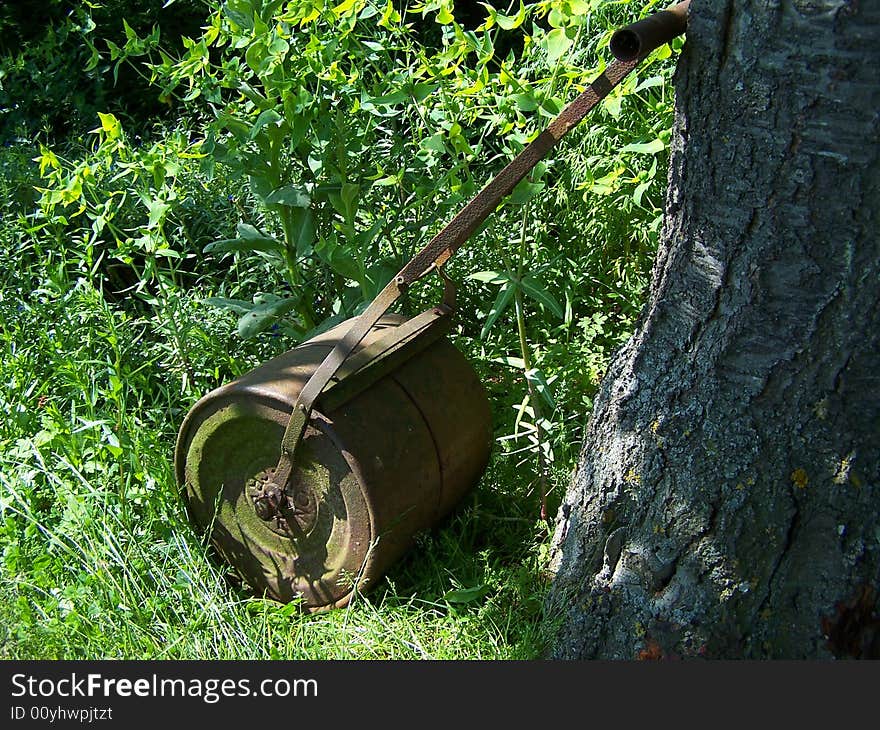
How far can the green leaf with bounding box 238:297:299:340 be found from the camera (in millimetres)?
3109

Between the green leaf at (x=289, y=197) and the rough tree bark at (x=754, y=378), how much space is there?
112 cm

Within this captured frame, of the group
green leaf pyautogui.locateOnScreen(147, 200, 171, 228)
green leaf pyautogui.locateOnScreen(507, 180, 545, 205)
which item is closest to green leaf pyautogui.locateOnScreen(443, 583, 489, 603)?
green leaf pyautogui.locateOnScreen(507, 180, 545, 205)

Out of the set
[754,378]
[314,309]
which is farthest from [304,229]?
[754,378]

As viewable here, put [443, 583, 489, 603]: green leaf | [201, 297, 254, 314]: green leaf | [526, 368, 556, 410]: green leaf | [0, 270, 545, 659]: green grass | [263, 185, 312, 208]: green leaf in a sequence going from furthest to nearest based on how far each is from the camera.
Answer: [201, 297, 254, 314]: green leaf → [263, 185, 312, 208]: green leaf → [526, 368, 556, 410]: green leaf → [443, 583, 489, 603]: green leaf → [0, 270, 545, 659]: green grass

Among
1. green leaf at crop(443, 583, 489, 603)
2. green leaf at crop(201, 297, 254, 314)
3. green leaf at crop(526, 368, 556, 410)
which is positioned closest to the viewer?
green leaf at crop(443, 583, 489, 603)

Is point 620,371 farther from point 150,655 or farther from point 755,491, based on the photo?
point 150,655

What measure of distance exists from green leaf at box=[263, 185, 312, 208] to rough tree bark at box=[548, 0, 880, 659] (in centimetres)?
112

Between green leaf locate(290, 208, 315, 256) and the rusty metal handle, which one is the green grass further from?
the rusty metal handle

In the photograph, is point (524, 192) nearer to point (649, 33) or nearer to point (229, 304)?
point (649, 33)

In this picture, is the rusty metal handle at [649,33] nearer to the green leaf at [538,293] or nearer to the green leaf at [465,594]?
the green leaf at [538,293]

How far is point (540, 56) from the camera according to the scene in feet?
10.6

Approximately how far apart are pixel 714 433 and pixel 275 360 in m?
1.19

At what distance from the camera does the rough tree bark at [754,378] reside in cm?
185

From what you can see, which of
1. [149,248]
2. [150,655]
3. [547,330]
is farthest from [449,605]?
[149,248]
